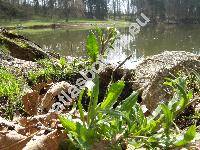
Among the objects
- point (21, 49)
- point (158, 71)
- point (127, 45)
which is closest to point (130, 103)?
point (158, 71)

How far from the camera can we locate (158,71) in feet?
11.6

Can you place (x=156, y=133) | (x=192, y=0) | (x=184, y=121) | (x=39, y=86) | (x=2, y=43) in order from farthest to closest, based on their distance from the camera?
1. (x=192, y=0)
2. (x=2, y=43)
3. (x=39, y=86)
4. (x=184, y=121)
5. (x=156, y=133)

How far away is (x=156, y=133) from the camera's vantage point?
2053 millimetres

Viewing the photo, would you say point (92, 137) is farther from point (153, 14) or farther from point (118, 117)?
point (153, 14)

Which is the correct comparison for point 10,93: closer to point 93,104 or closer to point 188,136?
point 93,104

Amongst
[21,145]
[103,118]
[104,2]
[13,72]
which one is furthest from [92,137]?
[104,2]

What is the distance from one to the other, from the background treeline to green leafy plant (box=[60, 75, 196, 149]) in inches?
4137

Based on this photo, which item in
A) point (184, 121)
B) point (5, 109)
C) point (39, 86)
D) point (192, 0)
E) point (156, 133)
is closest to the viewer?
point (156, 133)

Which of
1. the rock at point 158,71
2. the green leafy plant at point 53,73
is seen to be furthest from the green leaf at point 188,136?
the green leafy plant at point 53,73

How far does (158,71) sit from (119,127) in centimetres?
168

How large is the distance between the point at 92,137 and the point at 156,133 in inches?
15.5

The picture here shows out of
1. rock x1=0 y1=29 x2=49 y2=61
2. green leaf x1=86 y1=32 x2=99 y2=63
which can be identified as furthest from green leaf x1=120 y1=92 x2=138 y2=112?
rock x1=0 y1=29 x2=49 y2=61

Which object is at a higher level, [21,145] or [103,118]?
[103,118]

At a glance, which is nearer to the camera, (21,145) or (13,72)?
(21,145)
